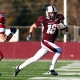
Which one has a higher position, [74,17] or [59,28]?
[59,28]

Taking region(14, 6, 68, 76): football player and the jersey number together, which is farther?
the jersey number

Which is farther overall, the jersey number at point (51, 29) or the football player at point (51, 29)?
the jersey number at point (51, 29)

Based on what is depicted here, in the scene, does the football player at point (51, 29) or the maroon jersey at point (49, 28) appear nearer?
the football player at point (51, 29)

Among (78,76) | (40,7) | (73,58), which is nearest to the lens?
(78,76)

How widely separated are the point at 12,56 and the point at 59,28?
462 inches

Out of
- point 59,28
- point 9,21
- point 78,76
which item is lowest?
point 9,21

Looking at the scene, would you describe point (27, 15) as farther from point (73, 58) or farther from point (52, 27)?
point (52, 27)

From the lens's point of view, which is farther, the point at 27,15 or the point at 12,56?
the point at 27,15

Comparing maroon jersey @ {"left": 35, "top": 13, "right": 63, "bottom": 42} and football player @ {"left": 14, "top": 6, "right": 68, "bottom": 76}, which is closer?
football player @ {"left": 14, "top": 6, "right": 68, "bottom": 76}

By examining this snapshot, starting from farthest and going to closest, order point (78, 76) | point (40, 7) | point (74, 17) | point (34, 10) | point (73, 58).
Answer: point (34, 10) → point (40, 7) → point (74, 17) → point (73, 58) → point (78, 76)

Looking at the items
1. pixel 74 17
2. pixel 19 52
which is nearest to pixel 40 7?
pixel 74 17

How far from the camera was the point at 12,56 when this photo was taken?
2389cm

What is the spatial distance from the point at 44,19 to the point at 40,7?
29.7 meters

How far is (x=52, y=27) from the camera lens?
12453 millimetres
